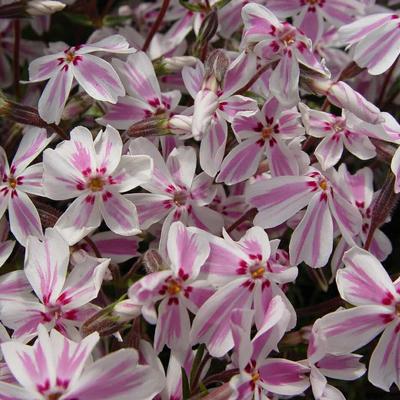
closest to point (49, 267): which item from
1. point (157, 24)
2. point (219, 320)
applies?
point (219, 320)

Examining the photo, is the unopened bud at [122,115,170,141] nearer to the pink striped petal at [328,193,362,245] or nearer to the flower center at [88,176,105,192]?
the flower center at [88,176,105,192]

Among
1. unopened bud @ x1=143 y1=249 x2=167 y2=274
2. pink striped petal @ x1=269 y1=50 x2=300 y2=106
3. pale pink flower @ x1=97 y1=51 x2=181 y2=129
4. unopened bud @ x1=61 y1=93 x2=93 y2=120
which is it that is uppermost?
pink striped petal @ x1=269 y1=50 x2=300 y2=106

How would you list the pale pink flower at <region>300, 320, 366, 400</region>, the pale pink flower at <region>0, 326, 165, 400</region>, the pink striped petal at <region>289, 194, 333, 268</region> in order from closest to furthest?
the pale pink flower at <region>0, 326, 165, 400</region> < the pale pink flower at <region>300, 320, 366, 400</region> < the pink striped petal at <region>289, 194, 333, 268</region>

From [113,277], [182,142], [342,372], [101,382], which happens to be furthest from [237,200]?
[101,382]

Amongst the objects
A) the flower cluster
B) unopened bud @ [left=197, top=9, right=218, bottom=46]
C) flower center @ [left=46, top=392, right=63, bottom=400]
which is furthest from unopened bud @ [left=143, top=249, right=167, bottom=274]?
unopened bud @ [left=197, top=9, right=218, bottom=46]

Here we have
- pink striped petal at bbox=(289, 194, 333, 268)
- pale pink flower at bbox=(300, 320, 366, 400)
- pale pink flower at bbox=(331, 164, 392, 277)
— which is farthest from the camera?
pale pink flower at bbox=(331, 164, 392, 277)

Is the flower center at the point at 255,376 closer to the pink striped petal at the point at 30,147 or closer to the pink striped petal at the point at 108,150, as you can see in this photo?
the pink striped petal at the point at 108,150

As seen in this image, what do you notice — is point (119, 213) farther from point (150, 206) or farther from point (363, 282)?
point (363, 282)

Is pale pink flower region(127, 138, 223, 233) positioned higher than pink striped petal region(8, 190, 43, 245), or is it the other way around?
pale pink flower region(127, 138, 223, 233)
